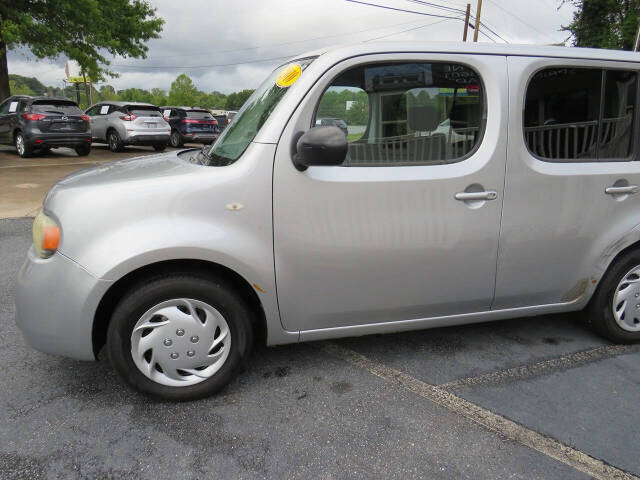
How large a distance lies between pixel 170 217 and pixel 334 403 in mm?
1243

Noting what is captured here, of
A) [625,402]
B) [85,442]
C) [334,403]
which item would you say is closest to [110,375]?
[85,442]

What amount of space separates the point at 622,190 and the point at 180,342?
8.63 ft

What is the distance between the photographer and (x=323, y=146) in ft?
7.15

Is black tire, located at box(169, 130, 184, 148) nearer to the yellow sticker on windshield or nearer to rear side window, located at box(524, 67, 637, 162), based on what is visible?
the yellow sticker on windshield

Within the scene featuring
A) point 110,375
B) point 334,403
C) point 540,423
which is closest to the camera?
point 540,423

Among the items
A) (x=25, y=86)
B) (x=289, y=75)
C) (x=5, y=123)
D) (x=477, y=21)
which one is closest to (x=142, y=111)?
(x=5, y=123)

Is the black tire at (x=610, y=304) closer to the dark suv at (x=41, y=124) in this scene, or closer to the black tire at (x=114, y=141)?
the dark suv at (x=41, y=124)

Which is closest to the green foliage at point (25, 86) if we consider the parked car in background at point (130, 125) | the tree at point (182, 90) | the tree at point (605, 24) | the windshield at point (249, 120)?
the tree at point (182, 90)

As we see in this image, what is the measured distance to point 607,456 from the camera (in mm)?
2125

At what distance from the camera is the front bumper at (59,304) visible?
219cm

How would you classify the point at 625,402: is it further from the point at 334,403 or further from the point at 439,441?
the point at 334,403

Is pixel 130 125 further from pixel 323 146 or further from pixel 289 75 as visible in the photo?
pixel 323 146

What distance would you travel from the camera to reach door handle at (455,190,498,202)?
2547 millimetres

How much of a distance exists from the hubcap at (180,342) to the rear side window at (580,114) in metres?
1.94
